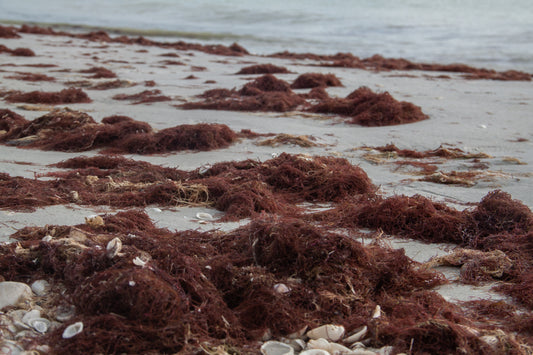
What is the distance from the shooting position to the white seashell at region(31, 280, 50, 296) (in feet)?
7.90

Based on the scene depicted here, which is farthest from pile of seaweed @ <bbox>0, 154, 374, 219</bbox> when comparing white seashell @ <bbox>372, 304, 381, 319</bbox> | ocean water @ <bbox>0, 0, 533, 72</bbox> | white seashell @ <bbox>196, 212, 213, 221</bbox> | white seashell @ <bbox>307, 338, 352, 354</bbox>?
ocean water @ <bbox>0, 0, 533, 72</bbox>

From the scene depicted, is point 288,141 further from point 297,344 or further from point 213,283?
point 297,344

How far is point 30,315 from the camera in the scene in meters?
2.19

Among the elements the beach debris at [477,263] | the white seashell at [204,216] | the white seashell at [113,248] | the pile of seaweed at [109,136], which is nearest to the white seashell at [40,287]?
the white seashell at [113,248]

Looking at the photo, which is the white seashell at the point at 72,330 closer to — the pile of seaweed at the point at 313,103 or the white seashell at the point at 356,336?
the white seashell at the point at 356,336

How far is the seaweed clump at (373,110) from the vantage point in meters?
7.29

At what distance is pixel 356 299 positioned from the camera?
2.41 meters

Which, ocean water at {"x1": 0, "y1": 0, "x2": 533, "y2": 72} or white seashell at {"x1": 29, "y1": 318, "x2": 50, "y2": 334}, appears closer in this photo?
white seashell at {"x1": 29, "y1": 318, "x2": 50, "y2": 334}

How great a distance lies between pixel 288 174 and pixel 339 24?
29.1 meters

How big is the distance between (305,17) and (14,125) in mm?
30795

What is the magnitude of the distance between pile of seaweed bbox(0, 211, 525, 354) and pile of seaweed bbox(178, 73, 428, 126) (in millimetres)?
4760

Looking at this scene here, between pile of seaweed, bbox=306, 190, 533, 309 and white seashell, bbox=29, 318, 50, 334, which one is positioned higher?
pile of seaweed, bbox=306, 190, 533, 309

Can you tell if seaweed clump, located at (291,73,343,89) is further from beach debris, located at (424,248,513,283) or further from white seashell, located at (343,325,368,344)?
white seashell, located at (343,325,368,344)

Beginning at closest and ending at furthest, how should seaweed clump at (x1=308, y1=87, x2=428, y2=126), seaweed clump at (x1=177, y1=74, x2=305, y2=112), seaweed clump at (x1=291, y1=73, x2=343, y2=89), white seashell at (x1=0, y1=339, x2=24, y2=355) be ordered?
white seashell at (x1=0, y1=339, x2=24, y2=355), seaweed clump at (x1=308, y1=87, x2=428, y2=126), seaweed clump at (x1=177, y1=74, x2=305, y2=112), seaweed clump at (x1=291, y1=73, x2=343, y2=89)
